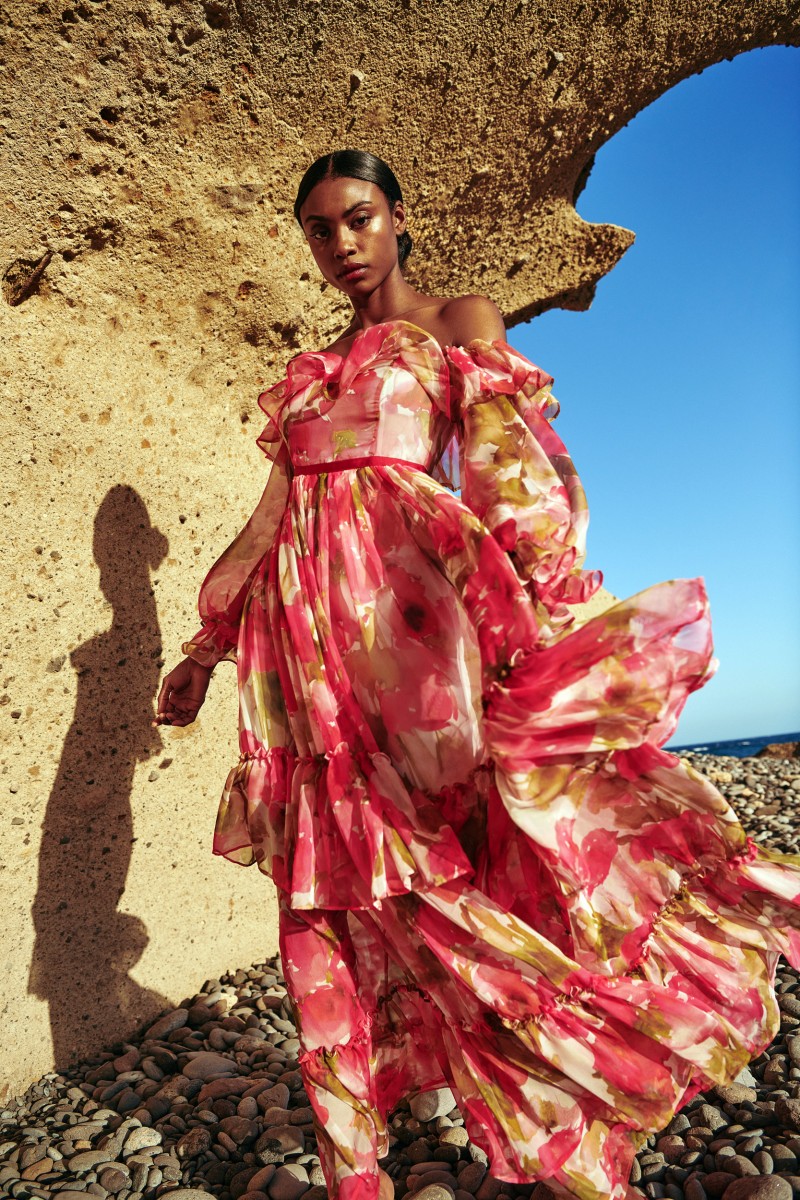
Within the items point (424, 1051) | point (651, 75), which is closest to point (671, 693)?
point (424, 1051)

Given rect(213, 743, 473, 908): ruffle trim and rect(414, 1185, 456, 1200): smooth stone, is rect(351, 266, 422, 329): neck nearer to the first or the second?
rect(213, 743, 473, 908): ruffle trim

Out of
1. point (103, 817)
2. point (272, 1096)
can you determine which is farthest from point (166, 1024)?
point (103, 817)

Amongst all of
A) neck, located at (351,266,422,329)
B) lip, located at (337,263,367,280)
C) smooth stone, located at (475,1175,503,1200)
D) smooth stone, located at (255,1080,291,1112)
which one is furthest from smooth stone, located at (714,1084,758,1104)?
lip, located at (337,263,367,280)

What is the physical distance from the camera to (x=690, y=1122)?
2170mm

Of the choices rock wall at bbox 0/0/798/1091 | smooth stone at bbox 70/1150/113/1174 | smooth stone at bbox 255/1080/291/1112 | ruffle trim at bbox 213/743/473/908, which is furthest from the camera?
rock wall at bbox 0/0/798/1091

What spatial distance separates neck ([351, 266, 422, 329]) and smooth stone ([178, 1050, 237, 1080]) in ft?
7.18

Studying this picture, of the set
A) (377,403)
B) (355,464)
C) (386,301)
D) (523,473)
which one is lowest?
(523,473)

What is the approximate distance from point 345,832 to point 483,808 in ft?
0.96

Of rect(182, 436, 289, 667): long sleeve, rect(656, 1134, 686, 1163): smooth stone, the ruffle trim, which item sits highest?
rect(182, 436, 289, 667): long sleeve

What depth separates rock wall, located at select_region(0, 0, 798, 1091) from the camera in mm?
2557

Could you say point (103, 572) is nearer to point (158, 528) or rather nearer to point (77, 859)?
point (158, 528)

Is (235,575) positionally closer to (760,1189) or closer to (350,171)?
(350,171)

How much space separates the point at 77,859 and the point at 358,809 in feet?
4.37

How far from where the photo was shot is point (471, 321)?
209cm
